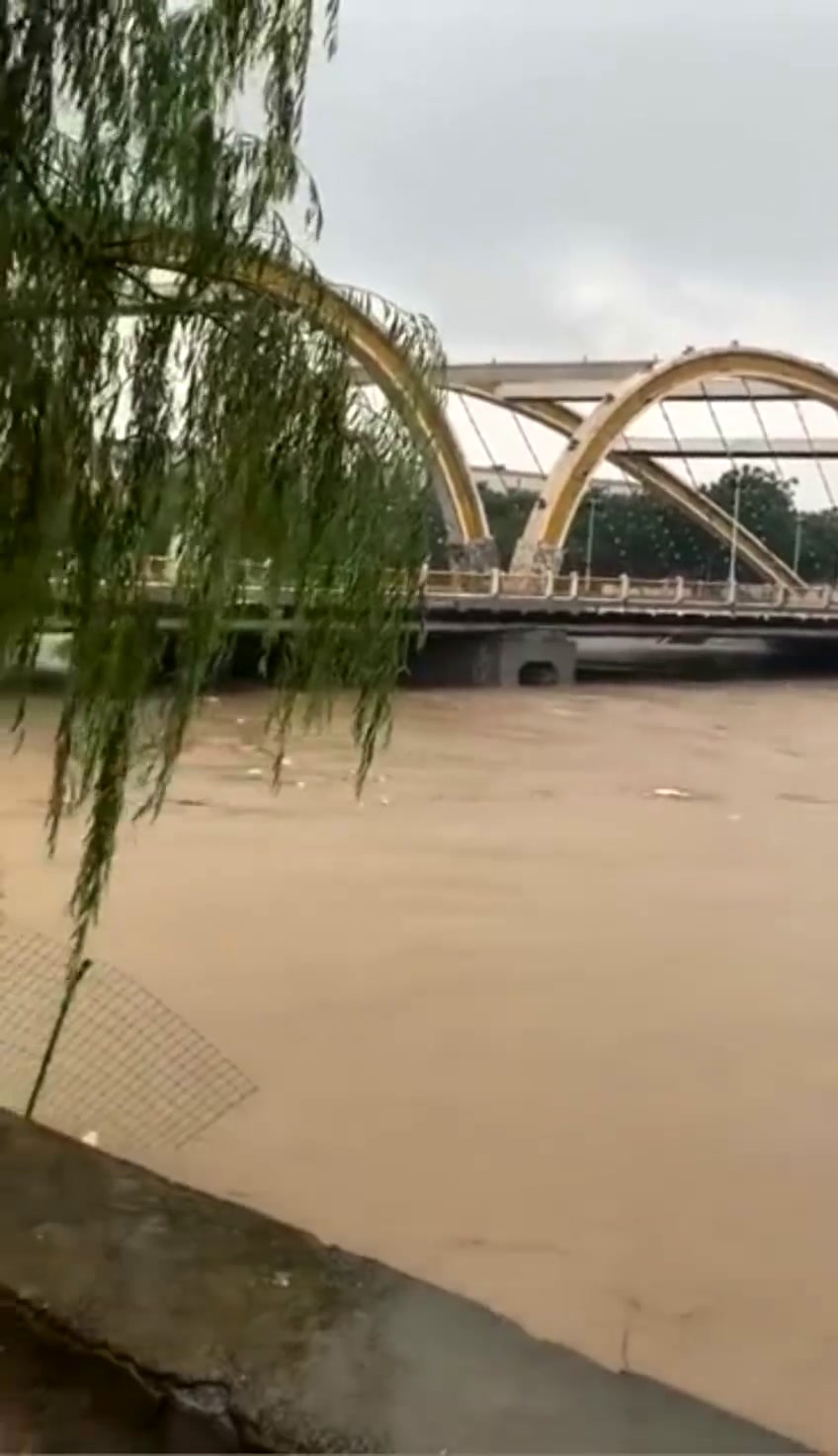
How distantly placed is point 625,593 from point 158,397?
3080 centimetres

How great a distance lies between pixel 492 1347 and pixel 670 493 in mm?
48289

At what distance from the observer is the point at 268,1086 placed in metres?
6.53

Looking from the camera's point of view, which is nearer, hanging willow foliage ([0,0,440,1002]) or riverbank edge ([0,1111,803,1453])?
riverbank edge ([0,1111,803,1453])

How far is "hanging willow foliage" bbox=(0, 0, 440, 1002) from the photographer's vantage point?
3.80 m

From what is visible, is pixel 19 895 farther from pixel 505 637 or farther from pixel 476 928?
pixel 505 637

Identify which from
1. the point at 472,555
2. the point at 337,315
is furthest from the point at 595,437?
the point at 337,315

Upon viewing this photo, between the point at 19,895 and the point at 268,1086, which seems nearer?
the point at 268,1086

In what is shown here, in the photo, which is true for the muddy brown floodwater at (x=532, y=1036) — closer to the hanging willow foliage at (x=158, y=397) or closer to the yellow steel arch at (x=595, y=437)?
the hanging willow foliage at (x=158, y=397)

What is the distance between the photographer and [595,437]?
39188 mm

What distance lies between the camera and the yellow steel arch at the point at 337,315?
12.9 ft

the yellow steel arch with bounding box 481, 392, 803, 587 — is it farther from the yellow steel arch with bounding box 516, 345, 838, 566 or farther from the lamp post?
the yellow steel arch with bounding box 516, 345, 838, 566

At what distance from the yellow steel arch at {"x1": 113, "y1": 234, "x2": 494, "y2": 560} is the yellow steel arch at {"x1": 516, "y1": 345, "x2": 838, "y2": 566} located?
113 feet

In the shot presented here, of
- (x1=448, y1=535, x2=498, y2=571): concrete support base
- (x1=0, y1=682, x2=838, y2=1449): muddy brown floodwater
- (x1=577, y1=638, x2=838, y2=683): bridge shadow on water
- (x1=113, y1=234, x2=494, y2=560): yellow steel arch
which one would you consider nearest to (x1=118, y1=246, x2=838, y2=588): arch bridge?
(x1=448, y1=535, x2=498, y2=571): concrete support base

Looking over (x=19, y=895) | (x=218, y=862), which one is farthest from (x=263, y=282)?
(x=218, y=862)
